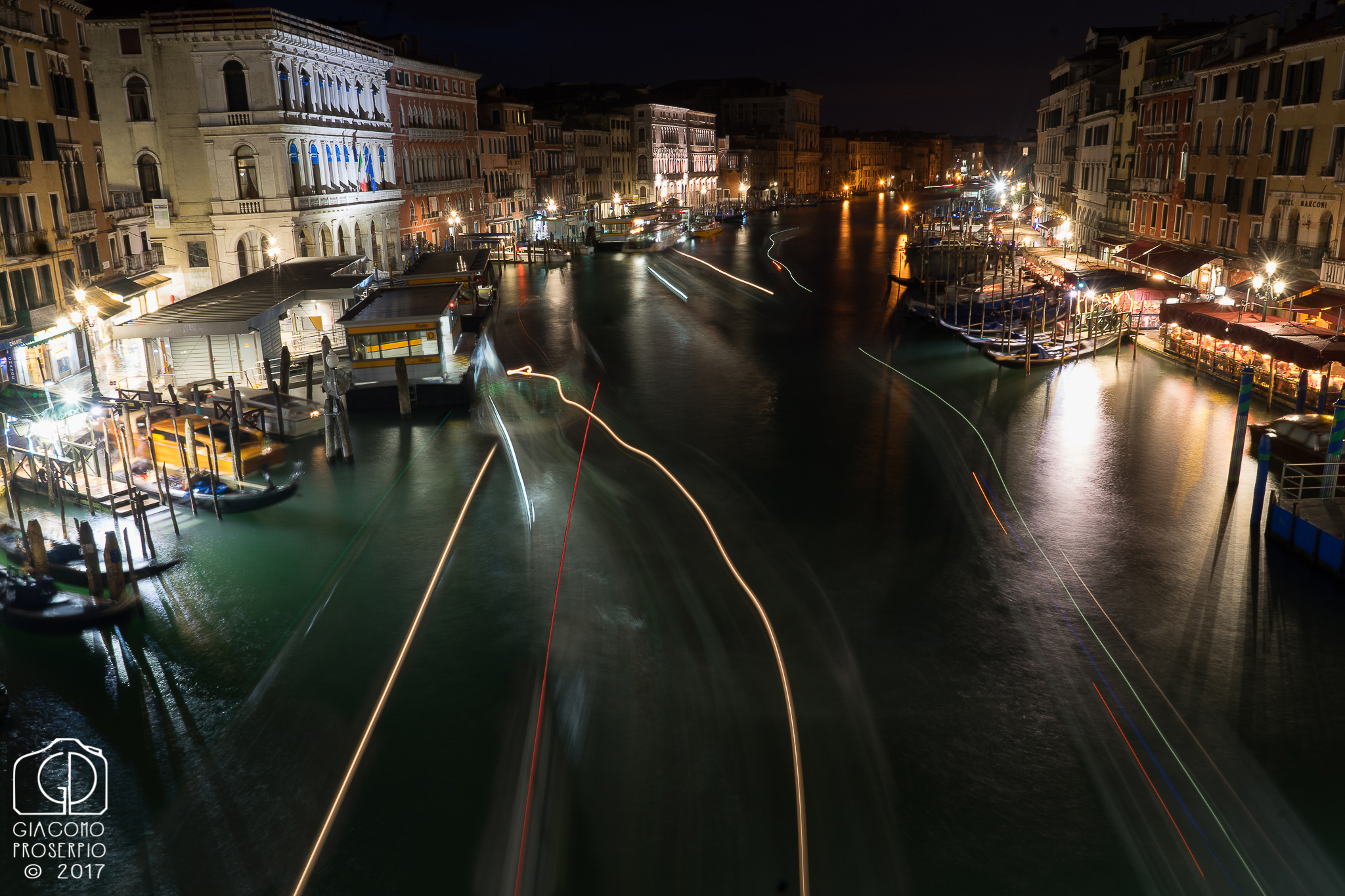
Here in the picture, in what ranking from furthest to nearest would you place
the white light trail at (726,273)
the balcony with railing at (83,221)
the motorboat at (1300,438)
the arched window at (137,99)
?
the white light trail at (726,273) < the arched window at (137,99) < the balcony with railing at (83,221) < the motorboat at (1300,438)

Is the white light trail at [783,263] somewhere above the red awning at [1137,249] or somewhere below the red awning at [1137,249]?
below

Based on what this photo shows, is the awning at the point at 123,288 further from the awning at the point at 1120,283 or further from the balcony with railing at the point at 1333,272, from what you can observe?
the balcony with railing at the point at 1333,272

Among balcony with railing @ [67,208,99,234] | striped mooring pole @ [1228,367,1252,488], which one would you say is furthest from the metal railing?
balcony with railing @ [67,208,99,234]

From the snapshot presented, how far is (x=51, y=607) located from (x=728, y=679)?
32.2 ft

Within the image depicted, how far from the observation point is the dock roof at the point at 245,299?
24.0m

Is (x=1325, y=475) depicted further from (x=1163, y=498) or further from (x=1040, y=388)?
(x=1040, y=388)

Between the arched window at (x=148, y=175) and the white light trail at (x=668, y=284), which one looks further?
the white light trail at (x=668, y=284)

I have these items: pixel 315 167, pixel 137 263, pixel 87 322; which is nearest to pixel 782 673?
pixel 87 322

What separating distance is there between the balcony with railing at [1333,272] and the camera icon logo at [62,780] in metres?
29.6

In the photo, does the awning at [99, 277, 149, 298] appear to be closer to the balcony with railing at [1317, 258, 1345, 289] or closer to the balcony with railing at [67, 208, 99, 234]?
the balcony with railing at [67, 208, 99, 234]

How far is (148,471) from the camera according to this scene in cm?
1911

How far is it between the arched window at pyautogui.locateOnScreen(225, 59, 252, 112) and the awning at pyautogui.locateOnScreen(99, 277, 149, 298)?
9560mm

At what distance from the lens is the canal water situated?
886 centimetres

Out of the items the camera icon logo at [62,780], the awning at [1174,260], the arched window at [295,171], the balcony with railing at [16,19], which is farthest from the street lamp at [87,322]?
the awning at [1174,260]
